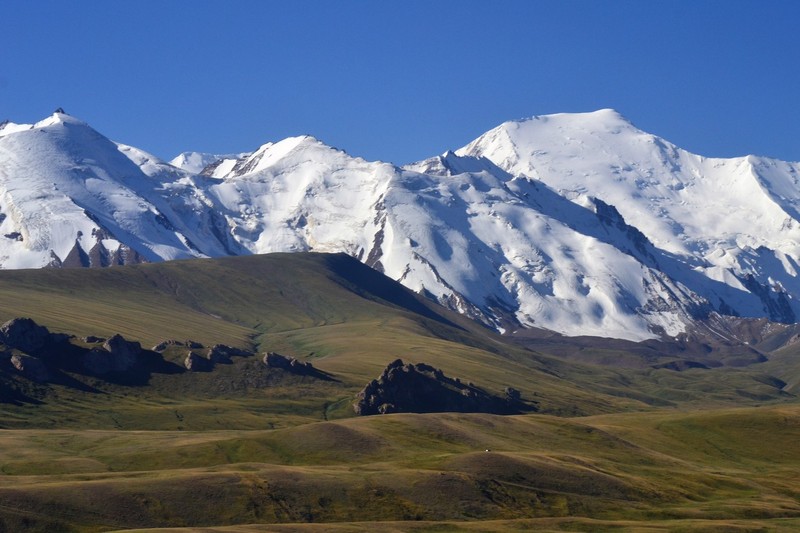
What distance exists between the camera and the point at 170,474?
7480 inches

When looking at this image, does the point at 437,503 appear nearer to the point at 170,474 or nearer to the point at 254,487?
the point at 254,487

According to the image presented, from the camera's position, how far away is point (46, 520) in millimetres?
163000

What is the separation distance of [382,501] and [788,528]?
5600 centimetres

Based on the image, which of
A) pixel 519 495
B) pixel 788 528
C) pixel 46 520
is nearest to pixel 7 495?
pixel 46 520

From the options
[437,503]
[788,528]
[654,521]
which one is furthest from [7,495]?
[788,528]

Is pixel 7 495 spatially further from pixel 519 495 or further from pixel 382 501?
pixel 519 495

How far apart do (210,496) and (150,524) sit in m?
13.0

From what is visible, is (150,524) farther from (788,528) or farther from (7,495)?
(788,528)

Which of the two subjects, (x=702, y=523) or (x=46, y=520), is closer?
(x=46, y=520)

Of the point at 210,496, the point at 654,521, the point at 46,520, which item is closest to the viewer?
the point at 46,520

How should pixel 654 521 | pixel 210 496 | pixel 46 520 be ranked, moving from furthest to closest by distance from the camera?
pixel 654 521 → pixel 210 496 → pixel 46 520

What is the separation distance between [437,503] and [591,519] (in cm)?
2177

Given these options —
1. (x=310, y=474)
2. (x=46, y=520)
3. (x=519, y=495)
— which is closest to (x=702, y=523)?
(x=519, y=495)

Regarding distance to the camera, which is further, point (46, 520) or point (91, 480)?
point (91, 480)
